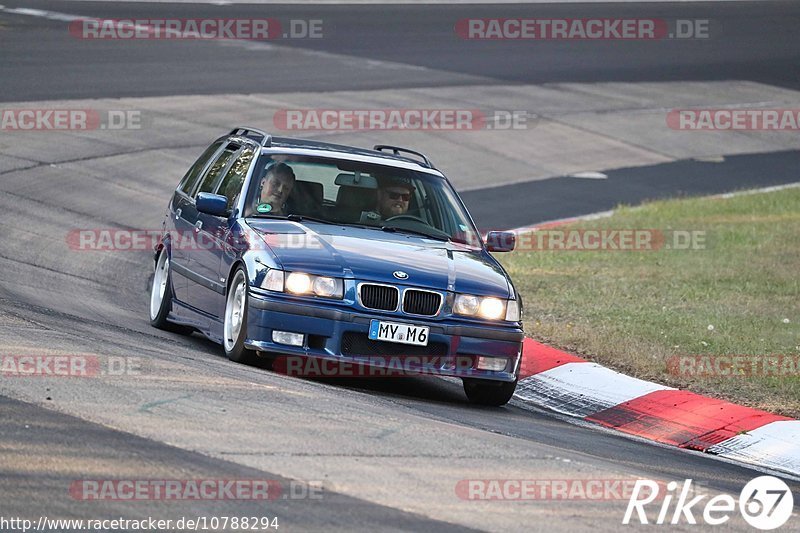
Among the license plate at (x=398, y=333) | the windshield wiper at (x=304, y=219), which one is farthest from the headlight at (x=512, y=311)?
the windshield wiper at (x=304, y=219)

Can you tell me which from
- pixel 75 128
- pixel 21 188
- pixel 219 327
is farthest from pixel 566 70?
pixel 219 327

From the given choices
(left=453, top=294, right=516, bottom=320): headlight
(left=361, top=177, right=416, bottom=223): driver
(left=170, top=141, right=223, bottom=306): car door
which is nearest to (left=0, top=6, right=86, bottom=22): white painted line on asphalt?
(left=170, top=141, right=223, bottom=306): car door

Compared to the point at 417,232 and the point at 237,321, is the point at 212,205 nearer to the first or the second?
the point at 237,321

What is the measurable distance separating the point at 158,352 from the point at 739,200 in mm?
14569

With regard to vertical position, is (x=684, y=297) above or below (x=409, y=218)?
below

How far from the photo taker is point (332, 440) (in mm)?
7277

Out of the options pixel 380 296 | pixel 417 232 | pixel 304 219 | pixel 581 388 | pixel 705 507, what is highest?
pixel 304 219

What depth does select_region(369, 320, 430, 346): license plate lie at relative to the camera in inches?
374

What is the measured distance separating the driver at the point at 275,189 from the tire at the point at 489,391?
186 centimetres

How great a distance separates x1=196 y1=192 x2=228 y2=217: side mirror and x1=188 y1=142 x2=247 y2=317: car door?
97 millimetres

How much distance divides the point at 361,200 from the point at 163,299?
194cm

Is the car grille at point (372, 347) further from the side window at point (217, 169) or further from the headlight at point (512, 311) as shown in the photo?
the side window at point (217, 169)

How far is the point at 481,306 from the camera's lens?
984cm

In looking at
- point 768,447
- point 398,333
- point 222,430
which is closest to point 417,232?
point 398,333
